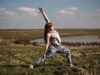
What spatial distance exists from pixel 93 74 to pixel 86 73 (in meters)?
0.36

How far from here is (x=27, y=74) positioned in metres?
6.09

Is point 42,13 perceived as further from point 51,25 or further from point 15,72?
point 15,72

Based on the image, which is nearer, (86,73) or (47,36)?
(86,73)

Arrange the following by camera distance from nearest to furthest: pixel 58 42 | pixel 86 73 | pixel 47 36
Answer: pixel 86 73 → pixel 47 36 → pixel 58 42

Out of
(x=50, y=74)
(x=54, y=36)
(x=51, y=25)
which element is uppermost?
(x=51, y=25)

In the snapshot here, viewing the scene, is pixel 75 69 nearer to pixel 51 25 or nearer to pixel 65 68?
pixel 65 68

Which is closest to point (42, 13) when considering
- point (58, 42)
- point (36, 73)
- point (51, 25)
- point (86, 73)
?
point (51, 25)

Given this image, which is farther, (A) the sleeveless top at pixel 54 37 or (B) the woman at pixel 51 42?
(A) the sleeveless top at pixel 54 37

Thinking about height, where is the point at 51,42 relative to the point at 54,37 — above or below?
below

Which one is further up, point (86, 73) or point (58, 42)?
point (58, 42)

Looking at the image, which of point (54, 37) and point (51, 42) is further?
point (51, 42)

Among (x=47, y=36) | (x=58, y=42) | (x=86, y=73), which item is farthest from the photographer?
(x=58, y=42)

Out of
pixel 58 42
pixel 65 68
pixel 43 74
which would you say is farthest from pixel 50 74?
pixel 58 42

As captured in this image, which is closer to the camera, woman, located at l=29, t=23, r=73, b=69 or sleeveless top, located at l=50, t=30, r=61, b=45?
woman, located at l=29, t=23, r=73, b=69
